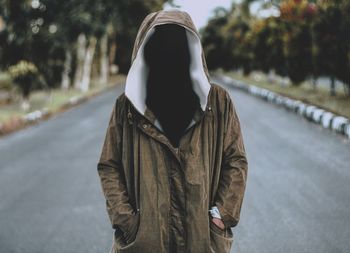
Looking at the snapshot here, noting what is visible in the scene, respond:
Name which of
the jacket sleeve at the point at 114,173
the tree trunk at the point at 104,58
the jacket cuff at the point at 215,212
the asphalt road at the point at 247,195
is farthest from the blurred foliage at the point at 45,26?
the jacket cuff at the point at 215,212

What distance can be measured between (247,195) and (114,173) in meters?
4.43

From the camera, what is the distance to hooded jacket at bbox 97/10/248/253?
7.19 feet

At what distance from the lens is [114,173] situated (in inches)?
92.3

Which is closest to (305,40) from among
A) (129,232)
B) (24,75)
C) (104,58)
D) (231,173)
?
(24,75)

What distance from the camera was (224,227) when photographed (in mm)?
2307

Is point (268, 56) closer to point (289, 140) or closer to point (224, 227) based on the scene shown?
point (289, 140)

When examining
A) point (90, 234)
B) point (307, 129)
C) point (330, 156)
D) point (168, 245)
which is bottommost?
point (307, 129)

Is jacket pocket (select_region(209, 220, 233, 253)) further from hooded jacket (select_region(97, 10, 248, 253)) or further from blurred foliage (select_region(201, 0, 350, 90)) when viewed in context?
blurred foliage (select_region(201, 0, 350, 90))

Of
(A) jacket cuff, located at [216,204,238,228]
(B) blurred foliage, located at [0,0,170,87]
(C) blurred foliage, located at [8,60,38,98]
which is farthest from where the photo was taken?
(B) blurred foliage, located at [0,0,170,87]

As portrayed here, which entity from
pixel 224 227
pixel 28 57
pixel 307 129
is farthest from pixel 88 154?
pixel 28 57

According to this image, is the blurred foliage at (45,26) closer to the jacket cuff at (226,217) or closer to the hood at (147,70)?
the hood at (147,70)

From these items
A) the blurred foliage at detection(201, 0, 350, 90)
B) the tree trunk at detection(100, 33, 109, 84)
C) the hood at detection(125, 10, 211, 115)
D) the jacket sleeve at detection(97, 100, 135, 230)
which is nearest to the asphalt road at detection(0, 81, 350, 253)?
the jacket sleeve at detection(97, 100, 135, 230)

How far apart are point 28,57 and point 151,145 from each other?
18547 mm

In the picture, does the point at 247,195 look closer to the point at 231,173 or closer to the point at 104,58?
the point at 231,173
